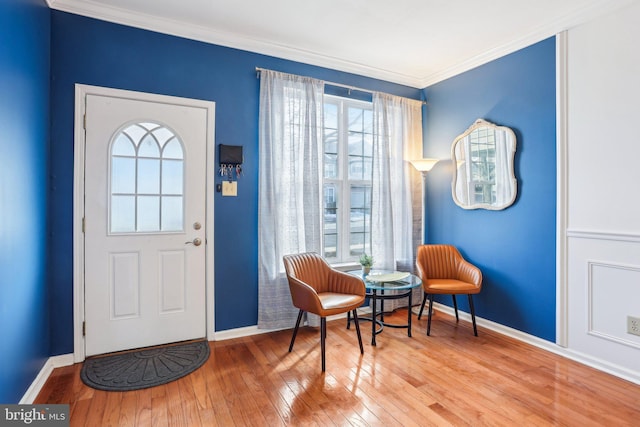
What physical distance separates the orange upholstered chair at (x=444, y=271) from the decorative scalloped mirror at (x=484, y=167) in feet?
1.81

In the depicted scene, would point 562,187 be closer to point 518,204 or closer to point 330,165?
point 518,204

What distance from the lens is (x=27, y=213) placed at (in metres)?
2.10

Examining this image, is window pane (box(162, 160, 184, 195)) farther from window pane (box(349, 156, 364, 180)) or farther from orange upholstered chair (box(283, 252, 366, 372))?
window pane (box(349, 156, 364, 180))

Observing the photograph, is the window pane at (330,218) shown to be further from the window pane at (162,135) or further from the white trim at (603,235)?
the white trim at (603,235)

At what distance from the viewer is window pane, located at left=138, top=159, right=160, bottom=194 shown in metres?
2.82

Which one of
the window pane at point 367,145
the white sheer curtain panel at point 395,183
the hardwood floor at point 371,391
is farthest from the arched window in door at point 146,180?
the white sheer curtain panel at point 395,183

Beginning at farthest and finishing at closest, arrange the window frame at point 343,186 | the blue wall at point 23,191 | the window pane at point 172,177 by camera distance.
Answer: the window frame at point 343,186, the window pane at point 172,177, the blue wall at point 23,191

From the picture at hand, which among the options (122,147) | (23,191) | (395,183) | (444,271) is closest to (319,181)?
(395,183)

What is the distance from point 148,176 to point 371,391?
7.67ft

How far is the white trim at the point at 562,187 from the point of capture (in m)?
2.82

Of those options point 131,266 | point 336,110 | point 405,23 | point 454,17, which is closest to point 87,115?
point 131,266

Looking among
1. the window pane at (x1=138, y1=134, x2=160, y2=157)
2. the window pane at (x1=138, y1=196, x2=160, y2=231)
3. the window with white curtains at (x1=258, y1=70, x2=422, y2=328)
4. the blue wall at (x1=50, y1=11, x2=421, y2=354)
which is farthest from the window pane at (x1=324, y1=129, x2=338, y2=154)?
the window pane at (x1=138, y1=196, x2=160, y2=231)

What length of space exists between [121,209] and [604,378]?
3.79 meters

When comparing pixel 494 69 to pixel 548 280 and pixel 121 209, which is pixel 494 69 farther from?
pixel 121 209
